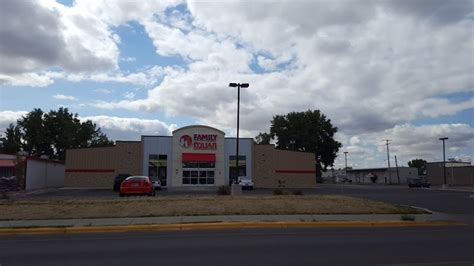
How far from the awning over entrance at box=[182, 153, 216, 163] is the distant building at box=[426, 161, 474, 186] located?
51276 millimetres

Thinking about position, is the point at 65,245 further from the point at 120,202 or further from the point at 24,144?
the point at 24,144

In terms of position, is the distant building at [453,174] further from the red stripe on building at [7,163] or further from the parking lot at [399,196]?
A: the red stripe on building at [7,163]

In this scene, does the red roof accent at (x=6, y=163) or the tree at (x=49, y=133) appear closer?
the red roof accent at (x=6, y=163)

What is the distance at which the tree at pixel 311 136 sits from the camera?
9569cm

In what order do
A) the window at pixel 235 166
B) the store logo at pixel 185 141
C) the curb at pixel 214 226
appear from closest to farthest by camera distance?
the curb at pixel 214 226
the store logo at pixel 185 141
the window at pixel 235 166

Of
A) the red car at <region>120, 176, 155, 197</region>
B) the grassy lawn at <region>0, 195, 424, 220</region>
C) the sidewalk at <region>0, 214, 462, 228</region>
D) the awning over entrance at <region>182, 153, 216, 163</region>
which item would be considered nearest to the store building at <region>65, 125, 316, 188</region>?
the awning over entrance at <region>182, 153, 216, 163</region>

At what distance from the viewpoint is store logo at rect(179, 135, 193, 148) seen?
2224 inches

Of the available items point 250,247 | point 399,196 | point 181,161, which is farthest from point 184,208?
point 181,161

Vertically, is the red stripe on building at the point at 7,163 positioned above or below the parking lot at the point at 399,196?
above

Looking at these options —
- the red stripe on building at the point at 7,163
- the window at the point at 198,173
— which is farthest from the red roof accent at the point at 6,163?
the window at the point at 198,173

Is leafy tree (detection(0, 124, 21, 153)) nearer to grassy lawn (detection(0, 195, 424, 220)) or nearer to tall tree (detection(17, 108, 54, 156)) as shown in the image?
tall tree (detection(17, 108, 54, 156))

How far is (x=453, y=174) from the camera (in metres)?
89.4

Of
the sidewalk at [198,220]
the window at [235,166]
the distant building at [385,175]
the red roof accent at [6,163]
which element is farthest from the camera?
the distant building at [385,175]

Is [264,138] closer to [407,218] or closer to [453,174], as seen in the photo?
[453,174]
